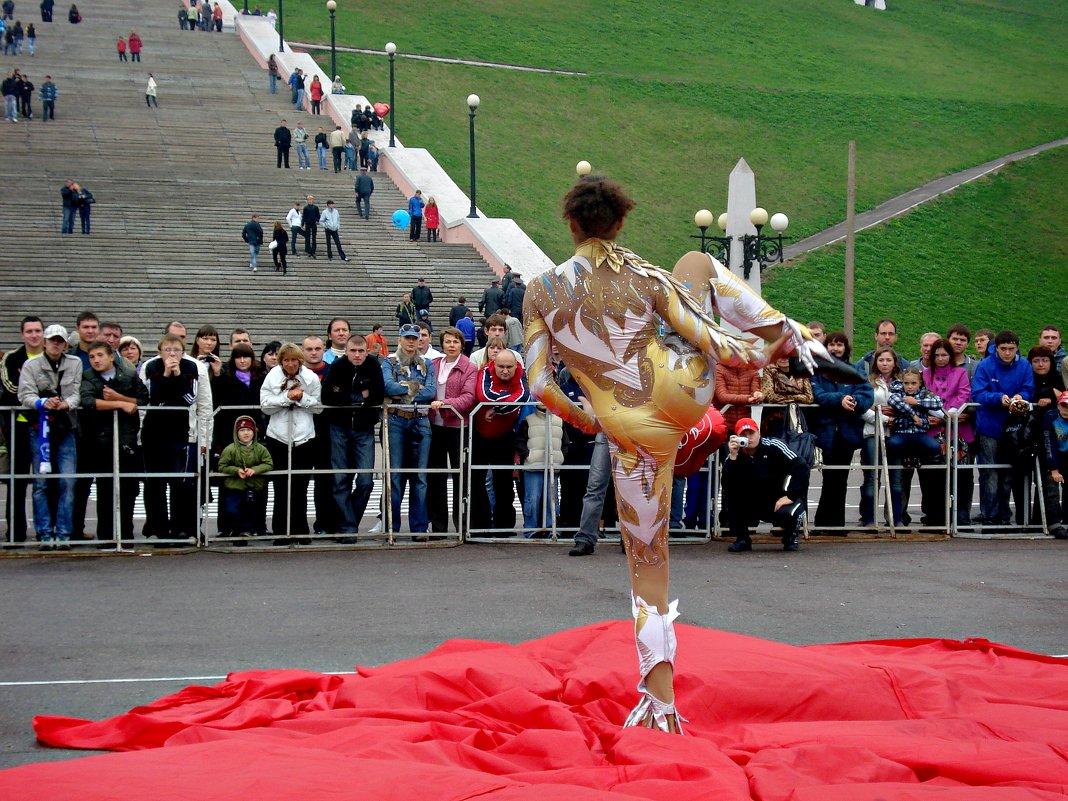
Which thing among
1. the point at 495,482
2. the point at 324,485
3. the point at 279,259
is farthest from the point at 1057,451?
the point at 279,259

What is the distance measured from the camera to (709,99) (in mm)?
60656

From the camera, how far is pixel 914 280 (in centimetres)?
4450

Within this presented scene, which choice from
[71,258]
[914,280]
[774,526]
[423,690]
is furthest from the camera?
[914,280]

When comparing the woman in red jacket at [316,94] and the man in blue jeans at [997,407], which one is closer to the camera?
the man in blue jeans at [997,407]

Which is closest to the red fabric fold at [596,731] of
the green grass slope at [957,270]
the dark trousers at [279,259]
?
the dark trousers at [279,259]

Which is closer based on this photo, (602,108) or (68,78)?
(68,78)

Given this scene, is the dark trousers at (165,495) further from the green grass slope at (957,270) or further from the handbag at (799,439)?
the green grass slope at (957,270)

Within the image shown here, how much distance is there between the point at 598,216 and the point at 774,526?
740 cm

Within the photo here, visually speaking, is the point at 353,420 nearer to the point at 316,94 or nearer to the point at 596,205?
the point at 596,205

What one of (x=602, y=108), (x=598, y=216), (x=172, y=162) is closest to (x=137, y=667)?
(x=598, y=216)

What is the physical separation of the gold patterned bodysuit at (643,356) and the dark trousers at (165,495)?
6775mm

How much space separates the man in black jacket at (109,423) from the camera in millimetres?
11461

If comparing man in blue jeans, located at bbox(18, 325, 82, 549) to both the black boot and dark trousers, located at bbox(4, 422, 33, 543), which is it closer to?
dark trousers, located at bbox(4, 422, 33, 543)

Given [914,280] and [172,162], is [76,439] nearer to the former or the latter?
[172,162]
